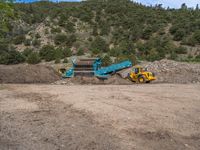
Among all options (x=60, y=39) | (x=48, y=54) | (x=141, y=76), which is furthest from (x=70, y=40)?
(x=141, y=76)

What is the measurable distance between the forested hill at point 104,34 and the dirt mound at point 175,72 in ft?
37.6

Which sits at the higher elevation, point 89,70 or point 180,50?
point 180,50

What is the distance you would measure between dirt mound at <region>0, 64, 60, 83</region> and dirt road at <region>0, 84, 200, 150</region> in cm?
848

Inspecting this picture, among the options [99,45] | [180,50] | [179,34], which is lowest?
[180,50]

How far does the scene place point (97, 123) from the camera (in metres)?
8.39

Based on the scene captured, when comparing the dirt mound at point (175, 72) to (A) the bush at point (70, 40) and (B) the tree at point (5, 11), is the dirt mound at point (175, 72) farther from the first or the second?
(A) the bush at point (70, 40)

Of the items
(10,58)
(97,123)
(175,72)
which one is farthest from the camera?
(10,58)

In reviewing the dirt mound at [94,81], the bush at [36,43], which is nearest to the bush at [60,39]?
the bush at [36,43]

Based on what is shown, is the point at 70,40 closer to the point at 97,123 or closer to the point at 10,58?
the point at 10,58

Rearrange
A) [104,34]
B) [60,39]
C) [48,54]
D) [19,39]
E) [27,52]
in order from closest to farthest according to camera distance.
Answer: [48,54] → [27,52] → [60,39] → [19,39] → [104,34]

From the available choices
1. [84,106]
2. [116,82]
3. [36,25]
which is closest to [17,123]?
[84,106]

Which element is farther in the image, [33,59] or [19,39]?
[19,39]

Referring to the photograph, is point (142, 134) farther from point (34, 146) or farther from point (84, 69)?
point (84, 69)

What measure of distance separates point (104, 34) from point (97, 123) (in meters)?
39.8
